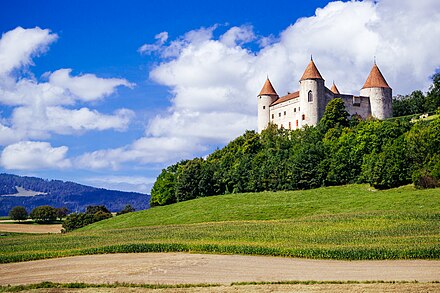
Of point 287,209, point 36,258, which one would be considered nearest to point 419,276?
point 36,258

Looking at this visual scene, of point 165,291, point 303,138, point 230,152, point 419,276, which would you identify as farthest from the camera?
point 230,152

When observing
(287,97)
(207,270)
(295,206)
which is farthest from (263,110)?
(207,270)

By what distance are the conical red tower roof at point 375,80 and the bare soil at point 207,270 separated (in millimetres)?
81198

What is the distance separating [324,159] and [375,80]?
110 feet

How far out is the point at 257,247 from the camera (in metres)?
34.3

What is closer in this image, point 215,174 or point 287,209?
point 287,209

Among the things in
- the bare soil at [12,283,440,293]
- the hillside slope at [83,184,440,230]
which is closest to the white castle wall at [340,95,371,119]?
the hillside slope at [83,184,440,230]

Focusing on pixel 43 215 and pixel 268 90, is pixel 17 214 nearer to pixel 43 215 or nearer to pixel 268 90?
pixel 43 215

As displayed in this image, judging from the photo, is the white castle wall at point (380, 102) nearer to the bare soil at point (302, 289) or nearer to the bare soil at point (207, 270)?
the bare soil at point (207, 270)

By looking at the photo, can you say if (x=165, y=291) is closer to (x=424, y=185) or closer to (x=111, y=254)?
(x=111, y=254)

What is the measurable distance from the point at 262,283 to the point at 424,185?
42.6m

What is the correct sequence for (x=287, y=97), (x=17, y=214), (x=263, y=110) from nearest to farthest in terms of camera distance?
(x=287, y=97), (x=263, y=110), (x=17, y=214)

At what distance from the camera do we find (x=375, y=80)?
107 m

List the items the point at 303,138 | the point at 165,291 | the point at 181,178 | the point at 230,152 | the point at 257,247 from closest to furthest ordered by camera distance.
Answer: the point at 165,291 < the point at 257,247 < the point at 303,138 < the point at 181,178 < the point at 230,152
